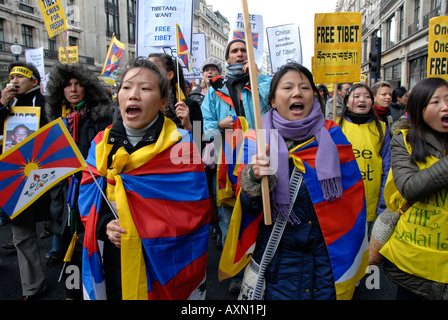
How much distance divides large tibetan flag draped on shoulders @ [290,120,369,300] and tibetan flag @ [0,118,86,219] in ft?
4.15

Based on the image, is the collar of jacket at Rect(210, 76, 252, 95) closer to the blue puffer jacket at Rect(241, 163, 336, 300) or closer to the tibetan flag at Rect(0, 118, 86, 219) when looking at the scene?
the blue puffer jacket at Rect(241, 163, 336, 300)

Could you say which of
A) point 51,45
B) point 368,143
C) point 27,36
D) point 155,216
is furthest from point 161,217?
point 51,45

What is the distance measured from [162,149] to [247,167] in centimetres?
Answer: 53

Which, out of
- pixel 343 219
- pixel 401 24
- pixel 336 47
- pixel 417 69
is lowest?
pixel 343 219

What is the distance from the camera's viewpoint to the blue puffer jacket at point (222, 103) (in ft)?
A: 10.6

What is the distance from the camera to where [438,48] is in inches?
141

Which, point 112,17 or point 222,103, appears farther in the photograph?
point 112,17

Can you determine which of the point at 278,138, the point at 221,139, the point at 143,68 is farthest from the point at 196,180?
the point at 221,139

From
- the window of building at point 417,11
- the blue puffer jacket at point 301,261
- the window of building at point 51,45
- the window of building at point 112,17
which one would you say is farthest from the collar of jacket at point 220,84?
the window of building at point 112,17

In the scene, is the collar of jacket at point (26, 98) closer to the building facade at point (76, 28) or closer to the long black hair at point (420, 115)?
the long black hair at point (420, 115)

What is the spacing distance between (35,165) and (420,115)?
232 centimetres

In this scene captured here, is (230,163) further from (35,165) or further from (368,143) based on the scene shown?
(35,165)

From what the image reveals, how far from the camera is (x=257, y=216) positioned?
77.1 inches
